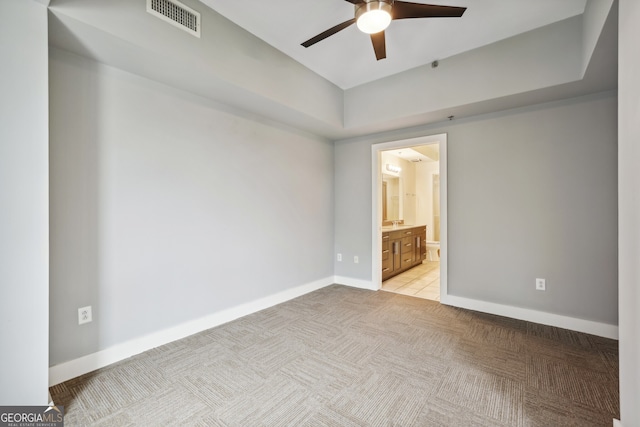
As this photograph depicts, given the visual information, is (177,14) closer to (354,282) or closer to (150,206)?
(150,206)

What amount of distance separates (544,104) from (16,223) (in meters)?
4.31

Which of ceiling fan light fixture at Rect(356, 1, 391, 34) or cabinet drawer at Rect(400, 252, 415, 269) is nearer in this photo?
ceiling fan light fixture at Rect(356, 1, 391, 34)

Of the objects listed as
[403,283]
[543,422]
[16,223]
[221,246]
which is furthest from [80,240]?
[403,283]

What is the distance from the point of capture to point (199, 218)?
107 inches

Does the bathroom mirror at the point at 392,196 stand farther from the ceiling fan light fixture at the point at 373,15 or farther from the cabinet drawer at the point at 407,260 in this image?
the ceiling fan light fixture at the point at 373,15

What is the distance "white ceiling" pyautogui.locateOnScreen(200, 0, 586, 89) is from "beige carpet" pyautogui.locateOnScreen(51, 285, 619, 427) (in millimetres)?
2646

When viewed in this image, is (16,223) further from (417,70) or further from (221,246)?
(417,70)

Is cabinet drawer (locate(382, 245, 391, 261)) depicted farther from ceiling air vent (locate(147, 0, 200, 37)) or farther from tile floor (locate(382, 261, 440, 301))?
ceiling air vent (locate(147, 0, 200, 37))

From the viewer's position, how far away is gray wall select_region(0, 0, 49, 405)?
1476 mm

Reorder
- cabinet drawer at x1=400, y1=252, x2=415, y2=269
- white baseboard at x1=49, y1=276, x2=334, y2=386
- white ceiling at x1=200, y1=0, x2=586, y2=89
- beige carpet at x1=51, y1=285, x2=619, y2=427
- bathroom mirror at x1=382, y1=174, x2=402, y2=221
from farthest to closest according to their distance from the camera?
bathroom mirror at x1=382, y1=174, x2=402, y2=221, cabinet drawer at x1=400, y1=252, x2=415, y2=269, white ceiling at x1=200, y1=0, x2=586, y2=89, white baseboard at x1=49, y1=276, x2=334, y2=386, beige carpet at x1=51, y1=285, x2=619, y2=427

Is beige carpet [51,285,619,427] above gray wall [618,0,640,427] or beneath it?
beneath

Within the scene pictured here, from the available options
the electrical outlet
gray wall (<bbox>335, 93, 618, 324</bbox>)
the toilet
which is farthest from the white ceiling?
the toilet

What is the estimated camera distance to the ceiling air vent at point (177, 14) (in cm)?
198

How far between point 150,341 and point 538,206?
3.89 meters
